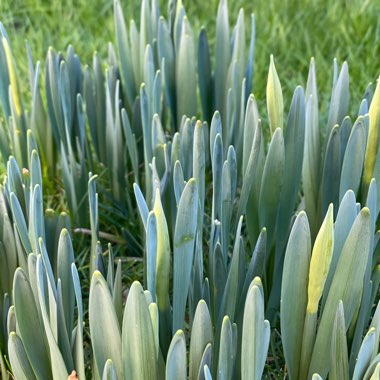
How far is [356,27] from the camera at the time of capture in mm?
2453

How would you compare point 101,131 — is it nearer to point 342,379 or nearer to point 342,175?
point 342,175

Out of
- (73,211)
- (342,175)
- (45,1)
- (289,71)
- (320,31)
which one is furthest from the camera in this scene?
(45,1)

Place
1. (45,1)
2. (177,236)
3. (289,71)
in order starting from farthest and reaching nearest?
1. (45,1)
2. (289,71)
3. (177,236)

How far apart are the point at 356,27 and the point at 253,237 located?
1366mm

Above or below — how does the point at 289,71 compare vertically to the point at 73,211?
above

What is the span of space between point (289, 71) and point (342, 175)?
1235mm

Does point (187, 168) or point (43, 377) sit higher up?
point (187, 168)

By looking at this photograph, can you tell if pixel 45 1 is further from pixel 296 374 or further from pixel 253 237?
pixel 296 374

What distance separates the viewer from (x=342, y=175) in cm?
116

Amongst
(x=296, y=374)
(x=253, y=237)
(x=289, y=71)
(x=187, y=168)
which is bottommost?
(x=296, y=374)

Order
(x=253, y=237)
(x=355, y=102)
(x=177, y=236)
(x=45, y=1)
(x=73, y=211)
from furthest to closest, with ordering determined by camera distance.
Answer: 1. (x=45, y=1)
2. (x=355, y=102)
3. (x=73, y=211)
4. (x=253, y=237)
5. (x=177, y=236)

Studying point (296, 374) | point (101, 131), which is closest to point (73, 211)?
point (101, 131)

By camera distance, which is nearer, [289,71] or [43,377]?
[43,377]

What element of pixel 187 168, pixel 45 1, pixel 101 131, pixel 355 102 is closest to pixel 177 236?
pixel 187 168
